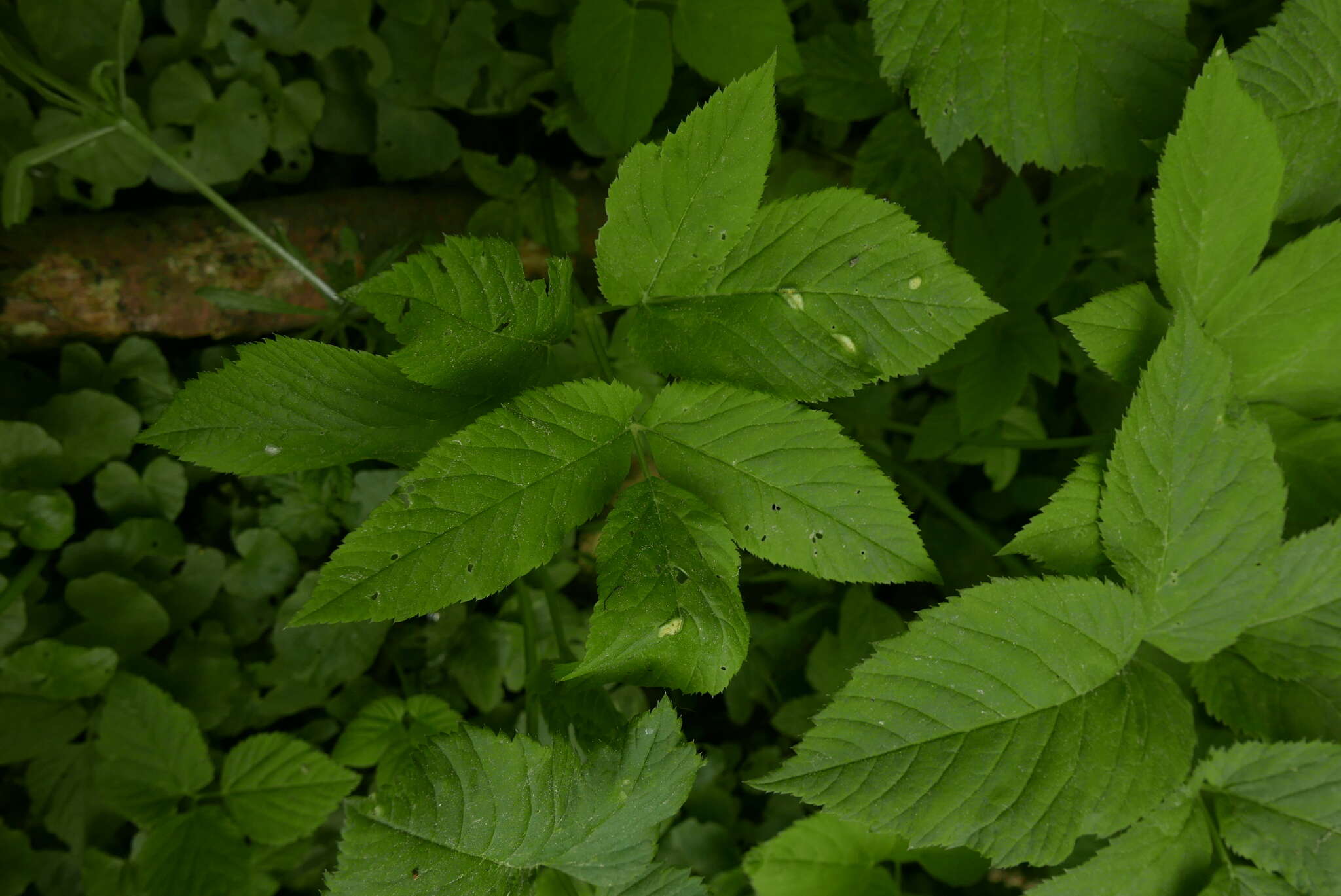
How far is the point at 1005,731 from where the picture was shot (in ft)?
4.19

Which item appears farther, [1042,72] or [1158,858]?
[1042,72]

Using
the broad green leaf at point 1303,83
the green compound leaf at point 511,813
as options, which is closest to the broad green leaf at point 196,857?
the green compound leaf at point 511,813

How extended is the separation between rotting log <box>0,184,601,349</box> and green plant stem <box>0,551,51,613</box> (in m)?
0.52

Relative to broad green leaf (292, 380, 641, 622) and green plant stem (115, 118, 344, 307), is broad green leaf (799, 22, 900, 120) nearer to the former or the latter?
broad green leaf (292, 380, 641, 622)

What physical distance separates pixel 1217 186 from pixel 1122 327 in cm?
26

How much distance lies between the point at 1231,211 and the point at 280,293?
2043 mm

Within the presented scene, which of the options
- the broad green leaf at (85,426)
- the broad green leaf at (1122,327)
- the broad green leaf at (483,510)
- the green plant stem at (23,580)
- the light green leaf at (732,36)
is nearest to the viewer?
the broad green leaf at (483,510)

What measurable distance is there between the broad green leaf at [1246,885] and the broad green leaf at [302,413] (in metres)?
1.39

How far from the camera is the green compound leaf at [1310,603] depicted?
4.58ft

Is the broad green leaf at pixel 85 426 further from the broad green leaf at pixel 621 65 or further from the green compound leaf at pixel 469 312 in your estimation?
the broad green leaf at pixel 621 65

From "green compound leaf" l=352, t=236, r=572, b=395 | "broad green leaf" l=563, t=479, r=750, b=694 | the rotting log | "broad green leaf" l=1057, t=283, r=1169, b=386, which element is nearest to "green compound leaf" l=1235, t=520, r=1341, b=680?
"broad green leaf" l=1057, t=283, r=1169, b=386

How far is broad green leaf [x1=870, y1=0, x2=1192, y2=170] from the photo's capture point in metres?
1.57

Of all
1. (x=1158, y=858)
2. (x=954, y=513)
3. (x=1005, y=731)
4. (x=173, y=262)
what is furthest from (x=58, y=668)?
(x=1158, y=858)

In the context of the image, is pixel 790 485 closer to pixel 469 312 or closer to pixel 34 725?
pixel 469 312
